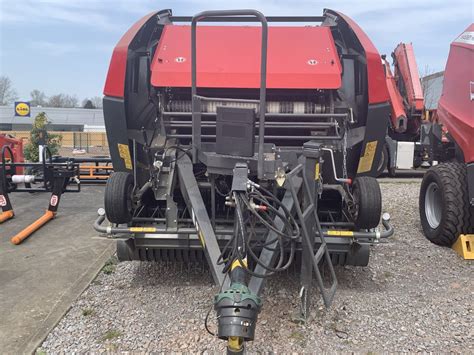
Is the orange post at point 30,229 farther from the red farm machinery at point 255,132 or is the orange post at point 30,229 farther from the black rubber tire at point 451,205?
the black rubber tire at point 451,205

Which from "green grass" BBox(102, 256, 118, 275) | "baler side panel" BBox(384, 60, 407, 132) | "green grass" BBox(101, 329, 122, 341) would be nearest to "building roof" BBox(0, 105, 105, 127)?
"baler side panel" BBox(384, 60, 407, 132)

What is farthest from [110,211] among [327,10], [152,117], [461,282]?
[461,282]

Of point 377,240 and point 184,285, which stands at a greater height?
point 377,240

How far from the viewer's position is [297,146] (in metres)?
3.65

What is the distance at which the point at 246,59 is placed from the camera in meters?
3.55

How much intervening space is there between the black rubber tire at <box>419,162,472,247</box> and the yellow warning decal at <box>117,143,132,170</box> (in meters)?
3.40

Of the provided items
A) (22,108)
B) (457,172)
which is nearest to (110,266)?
(457,172)

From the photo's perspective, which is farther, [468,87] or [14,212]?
[14,212]

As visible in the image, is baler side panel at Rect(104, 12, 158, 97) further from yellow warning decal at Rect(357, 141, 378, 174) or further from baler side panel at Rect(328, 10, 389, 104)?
yellow warning decal at Rect(357, 141, 378, 174)

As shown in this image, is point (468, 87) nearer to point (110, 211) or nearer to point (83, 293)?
point (110, 211)

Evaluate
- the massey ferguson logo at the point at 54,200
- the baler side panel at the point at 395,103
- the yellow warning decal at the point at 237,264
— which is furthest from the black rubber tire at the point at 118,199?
the baler side panel at the point at 395,103

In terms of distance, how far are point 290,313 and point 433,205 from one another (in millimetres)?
3038

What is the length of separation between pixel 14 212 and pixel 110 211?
408cm

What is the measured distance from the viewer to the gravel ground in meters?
A: 2.82
